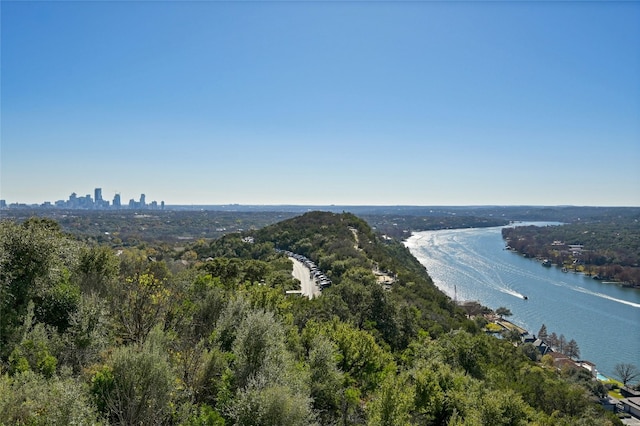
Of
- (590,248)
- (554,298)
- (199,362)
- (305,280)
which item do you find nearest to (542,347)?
(554,298)

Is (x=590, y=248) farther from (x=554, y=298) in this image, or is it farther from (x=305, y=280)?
(x=305, y=280)

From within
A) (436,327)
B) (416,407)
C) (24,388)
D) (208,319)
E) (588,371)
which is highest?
(24,388)

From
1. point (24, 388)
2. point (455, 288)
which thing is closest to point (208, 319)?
point (24, 388)

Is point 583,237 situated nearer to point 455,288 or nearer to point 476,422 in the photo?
point 455,288

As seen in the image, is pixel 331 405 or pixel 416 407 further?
pixel 416 407

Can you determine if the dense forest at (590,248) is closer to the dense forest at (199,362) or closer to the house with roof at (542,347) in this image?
the house with roof at (542,347)

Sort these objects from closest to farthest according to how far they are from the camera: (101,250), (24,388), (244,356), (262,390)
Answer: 1. (24,388)
2. (262,390)
3. (244,356)
4. (101,250)

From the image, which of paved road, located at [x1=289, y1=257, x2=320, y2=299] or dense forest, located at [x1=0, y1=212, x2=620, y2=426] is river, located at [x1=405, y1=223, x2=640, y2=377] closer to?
dense forest, located at [x1=0, y1=212, x2=620, y2=426]

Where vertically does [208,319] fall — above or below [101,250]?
below
